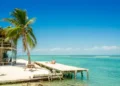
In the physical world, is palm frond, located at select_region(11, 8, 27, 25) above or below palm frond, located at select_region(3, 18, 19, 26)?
above

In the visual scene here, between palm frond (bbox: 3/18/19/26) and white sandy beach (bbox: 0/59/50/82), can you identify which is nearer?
white sandy beach (bbox: 0/59/50/82)

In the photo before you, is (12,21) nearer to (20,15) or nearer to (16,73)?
(20,15)

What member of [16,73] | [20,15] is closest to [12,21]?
[20,15]

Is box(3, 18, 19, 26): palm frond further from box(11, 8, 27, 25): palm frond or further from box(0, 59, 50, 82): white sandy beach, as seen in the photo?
box(0, 59, 50, 82): white sandy beach

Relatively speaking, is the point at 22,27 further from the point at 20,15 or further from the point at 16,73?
the point at 16,73

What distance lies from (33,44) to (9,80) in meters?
10.3

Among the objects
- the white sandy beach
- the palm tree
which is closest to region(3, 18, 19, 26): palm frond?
the palm tree

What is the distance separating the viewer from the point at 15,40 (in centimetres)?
2870

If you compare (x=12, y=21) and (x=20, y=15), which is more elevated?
(x=20, y=15)

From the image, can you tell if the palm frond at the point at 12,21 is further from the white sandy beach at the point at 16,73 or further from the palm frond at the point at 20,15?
the white sandy beach at the point at 16,73

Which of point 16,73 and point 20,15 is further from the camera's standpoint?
point 20,15

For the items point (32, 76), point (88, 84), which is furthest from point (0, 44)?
point (88, 84)

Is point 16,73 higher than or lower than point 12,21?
lower

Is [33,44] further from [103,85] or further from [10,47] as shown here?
[103,85]
